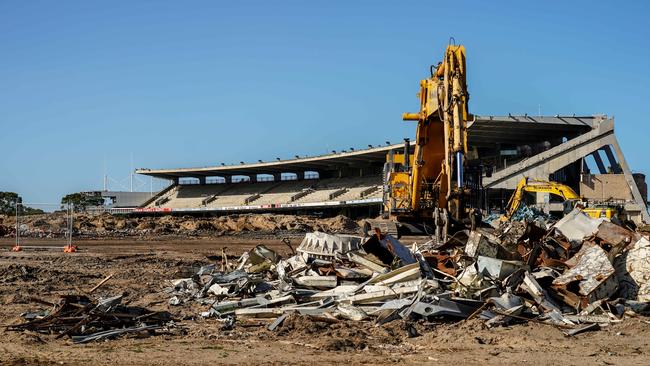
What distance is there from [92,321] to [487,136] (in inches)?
1980

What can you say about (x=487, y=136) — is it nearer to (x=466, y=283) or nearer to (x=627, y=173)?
(x=627, y=173)

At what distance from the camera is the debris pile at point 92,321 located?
876 centimetres

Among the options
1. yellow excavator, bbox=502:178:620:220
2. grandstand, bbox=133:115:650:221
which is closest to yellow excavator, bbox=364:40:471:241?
yellow excavator, bbox=502:178:620:220

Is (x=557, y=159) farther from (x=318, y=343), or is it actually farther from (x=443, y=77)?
(x=318, y=343)

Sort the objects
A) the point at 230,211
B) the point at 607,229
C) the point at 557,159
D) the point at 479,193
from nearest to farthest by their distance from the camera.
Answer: the point at 607,229 < the point at 479,193 < the point at 557,159 < the point at 230,211

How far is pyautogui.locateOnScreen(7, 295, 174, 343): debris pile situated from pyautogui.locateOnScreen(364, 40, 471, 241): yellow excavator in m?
9.08

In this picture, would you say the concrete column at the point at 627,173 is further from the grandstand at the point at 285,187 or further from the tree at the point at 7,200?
the tree at the point at 7,200

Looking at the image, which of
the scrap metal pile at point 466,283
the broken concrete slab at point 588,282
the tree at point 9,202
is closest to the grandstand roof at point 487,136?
the tree at point 9,202

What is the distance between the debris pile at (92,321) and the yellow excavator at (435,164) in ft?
29.8

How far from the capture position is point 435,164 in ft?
69.2

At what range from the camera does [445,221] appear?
55.5 ft

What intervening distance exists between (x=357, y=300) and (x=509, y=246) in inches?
146

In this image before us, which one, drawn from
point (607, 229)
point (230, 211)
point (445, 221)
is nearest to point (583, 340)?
point (607, 229)

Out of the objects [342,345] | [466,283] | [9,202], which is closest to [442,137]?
[466,283]
